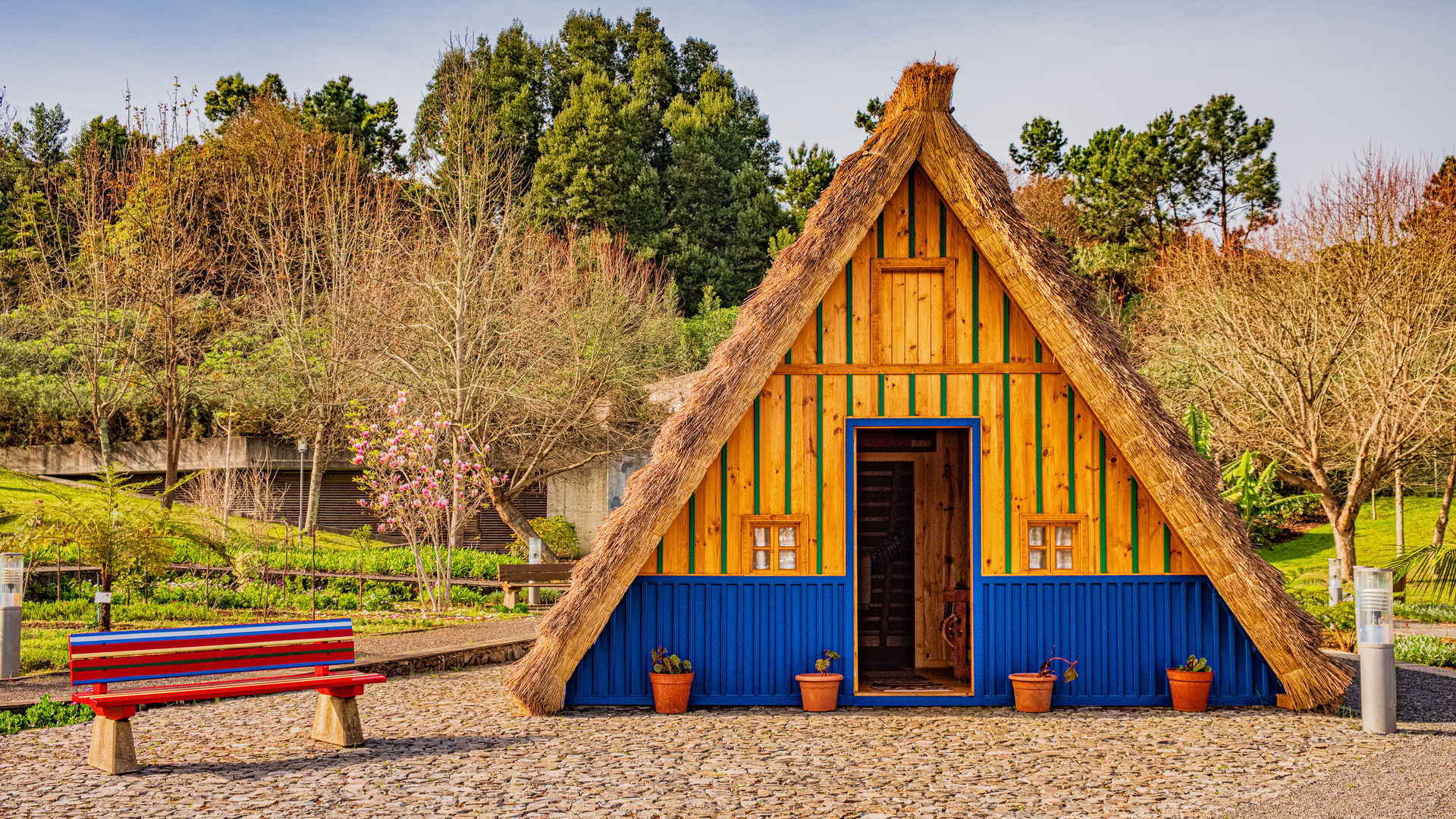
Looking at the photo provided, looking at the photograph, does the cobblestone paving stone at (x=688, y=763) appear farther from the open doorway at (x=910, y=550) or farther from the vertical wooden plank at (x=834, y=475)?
the open doorway at (x=910, y=550)

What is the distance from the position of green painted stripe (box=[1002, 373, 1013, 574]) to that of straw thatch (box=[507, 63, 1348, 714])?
1.79 ft

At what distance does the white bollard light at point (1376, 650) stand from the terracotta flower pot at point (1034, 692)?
236 cm

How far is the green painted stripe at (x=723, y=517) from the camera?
10102 millimetres

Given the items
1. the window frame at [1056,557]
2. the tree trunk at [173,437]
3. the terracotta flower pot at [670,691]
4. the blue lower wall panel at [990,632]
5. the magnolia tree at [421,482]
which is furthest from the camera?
the tree trunk at [173,437]

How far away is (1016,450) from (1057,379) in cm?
73

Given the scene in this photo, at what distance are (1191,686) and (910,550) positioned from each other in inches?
153

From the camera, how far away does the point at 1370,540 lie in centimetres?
2900

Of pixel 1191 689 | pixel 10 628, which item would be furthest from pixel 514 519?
pixel 1191 689

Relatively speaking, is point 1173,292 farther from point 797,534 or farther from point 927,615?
point 797,534

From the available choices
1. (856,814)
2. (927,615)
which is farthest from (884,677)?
(856,814)

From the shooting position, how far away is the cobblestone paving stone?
6.53 metres

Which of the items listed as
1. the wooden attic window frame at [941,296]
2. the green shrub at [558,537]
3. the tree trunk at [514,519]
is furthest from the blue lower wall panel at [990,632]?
the green shrub at [558,537]

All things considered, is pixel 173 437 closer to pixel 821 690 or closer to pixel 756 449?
pixel 756 449

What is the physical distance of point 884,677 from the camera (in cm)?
1149
